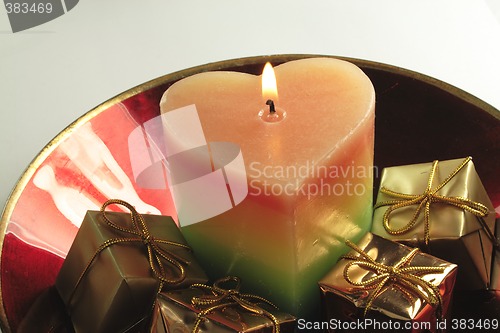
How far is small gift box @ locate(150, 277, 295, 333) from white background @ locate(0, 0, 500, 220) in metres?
0.74

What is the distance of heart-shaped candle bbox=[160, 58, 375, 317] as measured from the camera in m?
0.72

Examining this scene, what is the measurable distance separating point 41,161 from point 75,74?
24.7 inches

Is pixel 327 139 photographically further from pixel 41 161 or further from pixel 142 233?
pixel 41 161

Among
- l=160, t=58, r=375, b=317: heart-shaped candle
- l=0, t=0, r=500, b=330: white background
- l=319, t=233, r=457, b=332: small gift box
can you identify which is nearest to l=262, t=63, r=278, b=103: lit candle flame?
l=160, t=58, r=375, b=317: heart-shaped candle

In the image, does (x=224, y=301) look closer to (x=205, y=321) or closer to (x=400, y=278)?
(x=205, y=321)

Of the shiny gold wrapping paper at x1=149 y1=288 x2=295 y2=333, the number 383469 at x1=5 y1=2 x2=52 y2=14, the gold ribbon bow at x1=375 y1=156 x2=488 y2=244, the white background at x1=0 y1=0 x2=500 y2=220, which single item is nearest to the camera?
the shiny gold wrapping paper at x1=149 y1=288 x2=295 y2=333

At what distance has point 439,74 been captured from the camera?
1438 mm

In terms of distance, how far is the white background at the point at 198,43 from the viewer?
4.69 ft

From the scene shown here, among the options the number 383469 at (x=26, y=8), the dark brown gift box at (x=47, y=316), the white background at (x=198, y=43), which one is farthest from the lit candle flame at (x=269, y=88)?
the number 383469 at (x=26, y=8)

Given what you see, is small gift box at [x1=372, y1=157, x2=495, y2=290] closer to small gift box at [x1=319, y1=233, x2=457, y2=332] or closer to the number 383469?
small gift box at [x1=319, y1=233, x2=457, y2=332]

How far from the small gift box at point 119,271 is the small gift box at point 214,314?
0.13 feet

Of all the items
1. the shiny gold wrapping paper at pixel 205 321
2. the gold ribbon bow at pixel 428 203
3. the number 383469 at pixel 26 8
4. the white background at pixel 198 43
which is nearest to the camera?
the shiny gold wrapping paper at pixel 205 321

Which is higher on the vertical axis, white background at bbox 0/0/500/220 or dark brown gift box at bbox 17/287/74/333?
white background at bbox 0/0/500/220

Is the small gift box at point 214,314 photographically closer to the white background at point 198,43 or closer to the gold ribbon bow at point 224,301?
the gold ribbon bow at point 224,301
